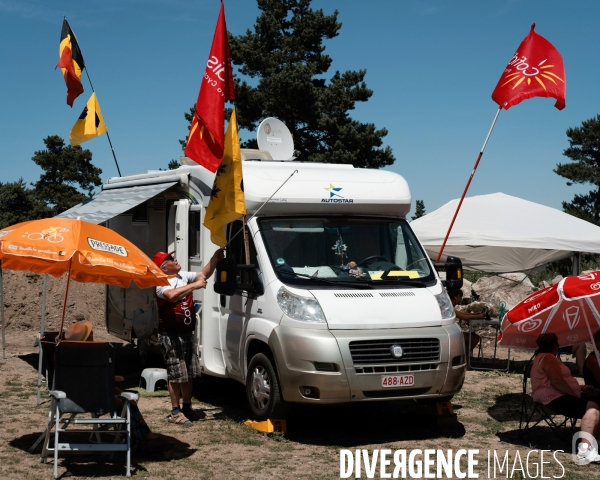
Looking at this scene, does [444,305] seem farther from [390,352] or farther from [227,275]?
[227,275]

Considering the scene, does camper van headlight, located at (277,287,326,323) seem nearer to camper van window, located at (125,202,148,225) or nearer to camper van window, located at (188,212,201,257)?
camper van window, located at (188,212,201,257)

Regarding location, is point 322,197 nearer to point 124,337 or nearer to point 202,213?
point 202,213

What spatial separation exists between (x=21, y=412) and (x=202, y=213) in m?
3.03

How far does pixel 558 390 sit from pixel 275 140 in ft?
16.6

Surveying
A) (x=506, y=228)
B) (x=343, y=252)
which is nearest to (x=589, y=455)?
(x=343, y=252)

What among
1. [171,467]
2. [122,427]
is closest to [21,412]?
[122,427]

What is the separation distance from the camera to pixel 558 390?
297 inches

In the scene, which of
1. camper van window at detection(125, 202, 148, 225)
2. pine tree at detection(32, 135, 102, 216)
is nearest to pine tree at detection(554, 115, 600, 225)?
pine tree at detection(32, 135, 102, 216)

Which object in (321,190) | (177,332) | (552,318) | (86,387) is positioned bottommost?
(86,387)

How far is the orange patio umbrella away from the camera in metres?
6.72

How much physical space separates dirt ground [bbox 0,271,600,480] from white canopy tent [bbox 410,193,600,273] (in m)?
2.44

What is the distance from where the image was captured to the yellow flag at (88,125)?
44.0 feet

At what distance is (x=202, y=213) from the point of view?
30.8ft

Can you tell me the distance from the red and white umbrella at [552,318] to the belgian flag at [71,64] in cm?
862
